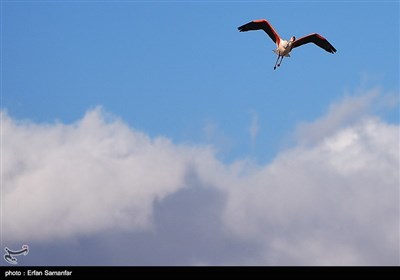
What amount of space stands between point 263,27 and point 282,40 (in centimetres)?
329

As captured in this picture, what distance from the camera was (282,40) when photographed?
360 ft

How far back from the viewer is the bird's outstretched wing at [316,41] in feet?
369

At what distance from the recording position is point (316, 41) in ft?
375

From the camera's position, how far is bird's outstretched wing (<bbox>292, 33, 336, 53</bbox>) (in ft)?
369

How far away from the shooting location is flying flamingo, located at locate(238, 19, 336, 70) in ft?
358

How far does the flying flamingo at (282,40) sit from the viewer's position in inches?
4291

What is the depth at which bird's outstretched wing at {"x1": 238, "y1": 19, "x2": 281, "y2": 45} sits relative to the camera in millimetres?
111000

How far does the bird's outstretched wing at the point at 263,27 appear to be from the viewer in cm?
11100

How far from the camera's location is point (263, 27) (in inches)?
4405
